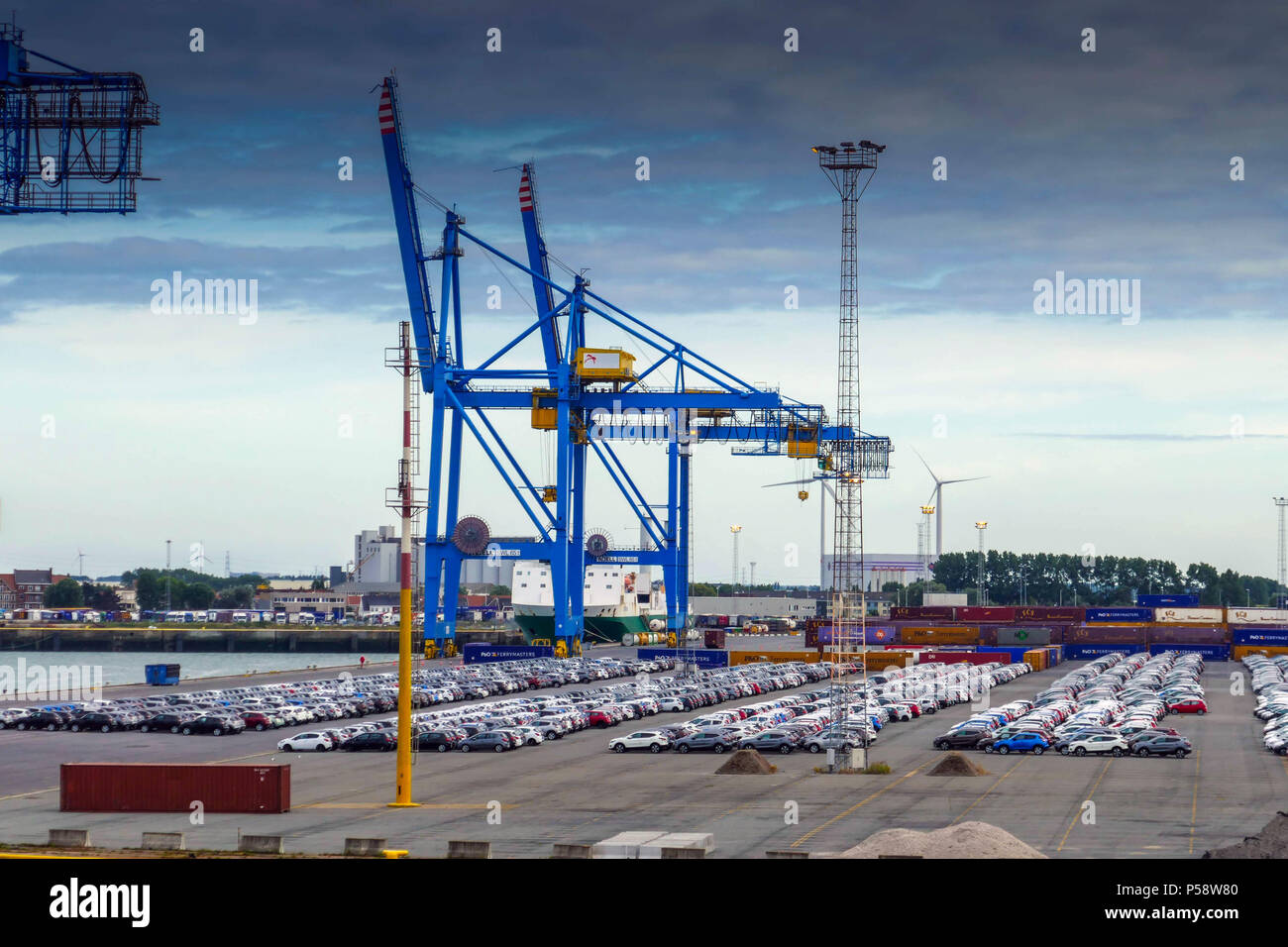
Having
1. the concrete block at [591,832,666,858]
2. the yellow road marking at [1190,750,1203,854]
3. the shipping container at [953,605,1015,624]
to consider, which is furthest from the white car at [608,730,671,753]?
the shipping container at [953,605,1015,624]

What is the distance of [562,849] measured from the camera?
1123 inches

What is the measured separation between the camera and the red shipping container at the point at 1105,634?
13575cm

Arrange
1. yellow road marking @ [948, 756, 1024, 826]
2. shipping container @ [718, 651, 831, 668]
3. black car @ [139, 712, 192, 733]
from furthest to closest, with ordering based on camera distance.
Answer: shipping container @ [718, 651, 831, 668]
black car @ [139, 712, 192, 733]
yellow road marking @ [948, 756, 1024, 826]

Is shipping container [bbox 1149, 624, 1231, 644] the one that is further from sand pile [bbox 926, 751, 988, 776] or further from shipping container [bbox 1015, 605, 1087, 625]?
sand pile [bbox 926, 751, 988, 776]

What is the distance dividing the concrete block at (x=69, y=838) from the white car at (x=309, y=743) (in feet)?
78.0

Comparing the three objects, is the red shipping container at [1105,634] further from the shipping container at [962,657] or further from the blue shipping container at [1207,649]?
the shipping container at [962,657]

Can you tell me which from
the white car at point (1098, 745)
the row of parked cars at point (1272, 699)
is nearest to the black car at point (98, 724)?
the white car at point (1098, 745)

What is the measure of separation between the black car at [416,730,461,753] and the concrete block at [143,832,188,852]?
24.3m

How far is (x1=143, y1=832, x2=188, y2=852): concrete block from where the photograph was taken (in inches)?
1233
